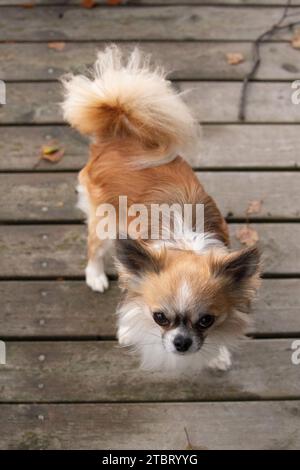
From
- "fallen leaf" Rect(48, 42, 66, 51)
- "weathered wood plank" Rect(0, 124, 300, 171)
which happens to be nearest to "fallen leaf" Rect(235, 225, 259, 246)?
"weathered wood plank" Rect(0, 124, 300, 171)

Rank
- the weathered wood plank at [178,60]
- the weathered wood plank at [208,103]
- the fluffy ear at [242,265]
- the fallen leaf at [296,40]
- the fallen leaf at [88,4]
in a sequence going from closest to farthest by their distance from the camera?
1. the fluffy ear at [242,265]
2. the weathered wood plank at [208,103]
3. the weathered wood plank at [178,60]
4. the fallen leaf at [296,40]
5. the fallen leaf at [88,4]

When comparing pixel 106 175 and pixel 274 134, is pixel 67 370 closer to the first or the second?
pixel 106 175

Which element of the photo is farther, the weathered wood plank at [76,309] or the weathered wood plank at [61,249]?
the weathered wood plank at [61,249]

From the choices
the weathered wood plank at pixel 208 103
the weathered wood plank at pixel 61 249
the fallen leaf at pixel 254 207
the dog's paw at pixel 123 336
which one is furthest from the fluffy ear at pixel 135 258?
the weathered wood plank at pixel 208 103

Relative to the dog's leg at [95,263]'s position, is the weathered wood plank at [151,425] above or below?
below

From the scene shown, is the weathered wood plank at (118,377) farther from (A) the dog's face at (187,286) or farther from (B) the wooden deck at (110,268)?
(A) the dog's face at (187,286)

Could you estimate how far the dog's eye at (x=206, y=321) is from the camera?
1843mm

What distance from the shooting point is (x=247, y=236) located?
8.66 feet

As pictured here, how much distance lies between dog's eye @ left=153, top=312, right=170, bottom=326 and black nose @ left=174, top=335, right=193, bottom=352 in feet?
0.22

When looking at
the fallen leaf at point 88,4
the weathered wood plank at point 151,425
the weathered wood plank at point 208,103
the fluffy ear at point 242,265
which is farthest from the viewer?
the fallen leaf at point 88,4

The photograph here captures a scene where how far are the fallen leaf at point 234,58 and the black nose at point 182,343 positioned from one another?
2.04 meters

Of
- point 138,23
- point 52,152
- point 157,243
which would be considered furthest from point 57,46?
point 157,243

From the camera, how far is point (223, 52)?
3350mm

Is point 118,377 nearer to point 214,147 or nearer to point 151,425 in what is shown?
point 151,425
